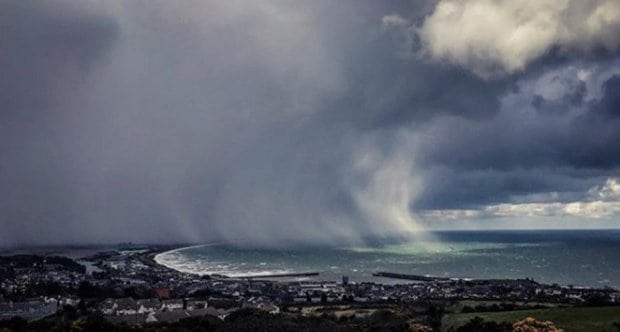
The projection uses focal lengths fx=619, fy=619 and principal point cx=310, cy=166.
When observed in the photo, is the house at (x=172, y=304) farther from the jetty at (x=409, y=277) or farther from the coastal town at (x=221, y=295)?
the jetty at (x=409, y=277)

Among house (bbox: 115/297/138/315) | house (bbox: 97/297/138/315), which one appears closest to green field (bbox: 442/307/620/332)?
house (bbox: 115/297/138/315)

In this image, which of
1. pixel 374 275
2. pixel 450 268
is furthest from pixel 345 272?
pixel 450 268

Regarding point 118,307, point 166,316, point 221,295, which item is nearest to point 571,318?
point 166,316

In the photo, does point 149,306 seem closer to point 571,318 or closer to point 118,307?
point 118,307

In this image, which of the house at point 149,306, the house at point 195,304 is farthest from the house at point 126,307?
the house at point 195,304

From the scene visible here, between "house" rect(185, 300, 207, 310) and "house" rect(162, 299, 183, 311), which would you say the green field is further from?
A: "house" rect(162, 299, 183, 311)

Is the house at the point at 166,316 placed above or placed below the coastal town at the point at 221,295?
below

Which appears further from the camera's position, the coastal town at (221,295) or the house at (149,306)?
the house at (149,306)
